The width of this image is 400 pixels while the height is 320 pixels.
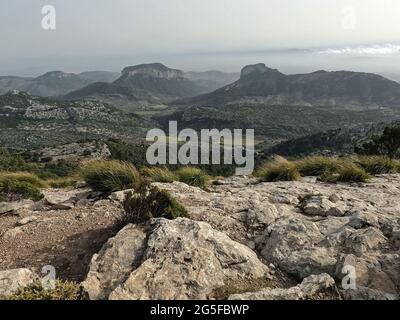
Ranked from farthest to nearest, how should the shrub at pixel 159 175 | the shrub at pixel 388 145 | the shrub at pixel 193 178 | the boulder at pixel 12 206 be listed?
1. the shrub at pixel 388 145
2. the shrub at pixel 193 178
3. the shrub at pixel 159 175
4. the boulder at pixel 12 206

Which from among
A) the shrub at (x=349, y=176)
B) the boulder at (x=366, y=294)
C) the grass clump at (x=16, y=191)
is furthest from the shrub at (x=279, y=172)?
the boulder at (x=366, y=294)

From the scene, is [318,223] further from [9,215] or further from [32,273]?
[9,215]

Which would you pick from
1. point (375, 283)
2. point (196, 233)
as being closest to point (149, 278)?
point (196, 233)

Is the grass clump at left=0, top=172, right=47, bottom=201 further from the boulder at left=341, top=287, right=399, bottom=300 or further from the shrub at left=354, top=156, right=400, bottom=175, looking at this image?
the shrub at left=354, top=156, right=400, bottom=175

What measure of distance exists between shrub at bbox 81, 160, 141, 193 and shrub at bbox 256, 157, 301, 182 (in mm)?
4869

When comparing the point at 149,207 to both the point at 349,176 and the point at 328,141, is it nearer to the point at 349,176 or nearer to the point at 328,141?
the point at 349,176

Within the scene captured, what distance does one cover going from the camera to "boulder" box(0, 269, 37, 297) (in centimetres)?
557

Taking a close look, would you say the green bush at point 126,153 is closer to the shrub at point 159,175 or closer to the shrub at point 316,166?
the shrub at point 316,166

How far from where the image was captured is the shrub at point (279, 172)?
44.0 ft

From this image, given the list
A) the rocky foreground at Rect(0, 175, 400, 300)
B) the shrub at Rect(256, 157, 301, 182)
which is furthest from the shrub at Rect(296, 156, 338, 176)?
the rocky foreground at Rect(0, 175, 400, 300)

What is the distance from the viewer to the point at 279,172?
13844 mm

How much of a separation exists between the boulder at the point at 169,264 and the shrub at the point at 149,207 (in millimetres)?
508
